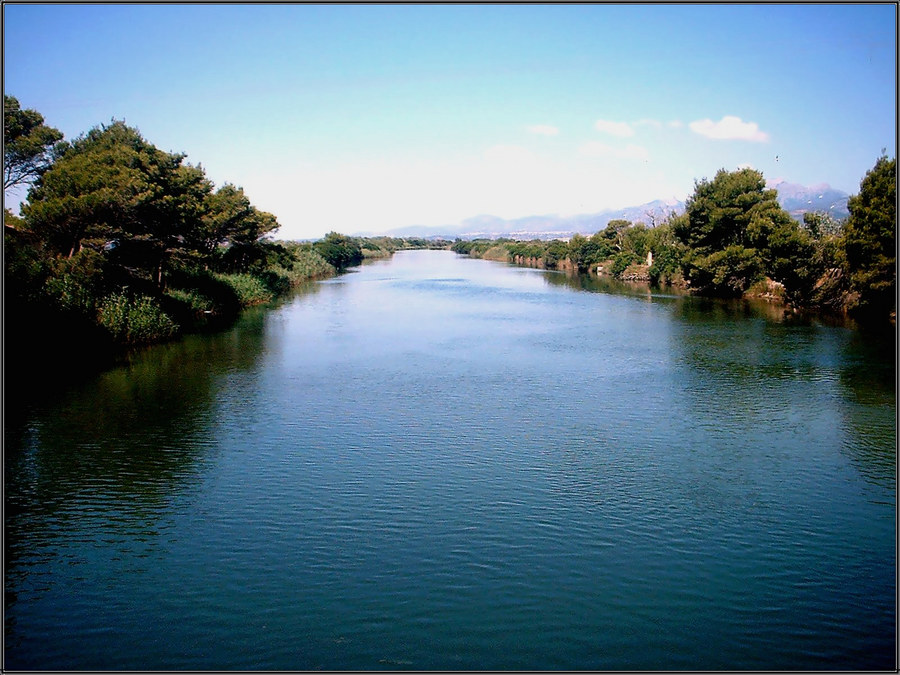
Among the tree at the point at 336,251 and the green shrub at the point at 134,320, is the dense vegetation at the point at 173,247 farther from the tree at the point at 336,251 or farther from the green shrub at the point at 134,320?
the tree at the point at 336,251

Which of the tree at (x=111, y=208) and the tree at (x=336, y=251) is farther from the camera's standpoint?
the tree at (x=336, y=251)

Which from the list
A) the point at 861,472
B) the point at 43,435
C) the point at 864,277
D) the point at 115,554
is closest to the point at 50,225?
the point at 43,435

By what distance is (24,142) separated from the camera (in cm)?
2311

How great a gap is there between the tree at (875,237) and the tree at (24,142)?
28645 mm

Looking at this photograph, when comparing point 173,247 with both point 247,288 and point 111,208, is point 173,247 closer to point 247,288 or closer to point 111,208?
point 111,208

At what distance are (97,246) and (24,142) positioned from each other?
533 centimetres

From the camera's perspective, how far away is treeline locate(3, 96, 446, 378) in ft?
62.9

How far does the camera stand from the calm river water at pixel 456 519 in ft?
23.0

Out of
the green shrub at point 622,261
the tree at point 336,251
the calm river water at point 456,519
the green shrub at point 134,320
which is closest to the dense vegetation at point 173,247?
the green shrub at point 134,320

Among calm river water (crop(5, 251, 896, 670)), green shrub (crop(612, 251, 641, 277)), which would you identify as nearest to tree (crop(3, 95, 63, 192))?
calm river water (crop(5, 251, 896, 670))

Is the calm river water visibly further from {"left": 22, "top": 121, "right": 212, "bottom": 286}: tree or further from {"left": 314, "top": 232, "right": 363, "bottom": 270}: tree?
{"left": 314, "top": 232, "right": 363, "bottom": 270}: tree

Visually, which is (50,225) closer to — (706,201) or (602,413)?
(602,413)

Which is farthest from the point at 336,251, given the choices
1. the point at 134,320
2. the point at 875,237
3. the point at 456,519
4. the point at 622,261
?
the point at 456,519

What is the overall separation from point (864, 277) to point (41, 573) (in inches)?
1055
